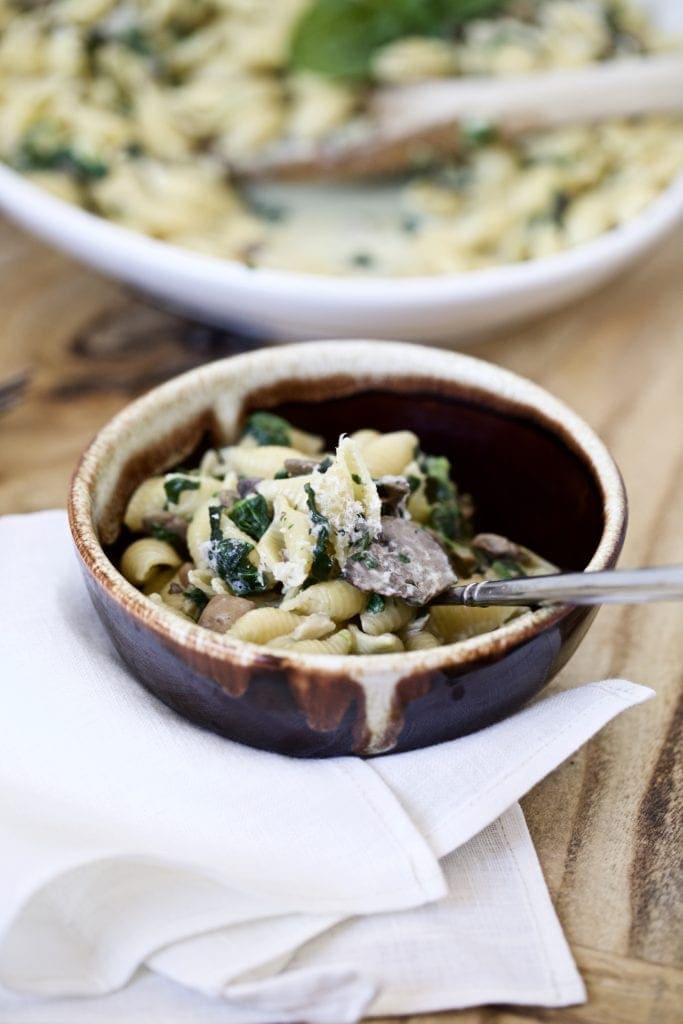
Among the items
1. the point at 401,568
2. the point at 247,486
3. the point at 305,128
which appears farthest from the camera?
the point at 305,128

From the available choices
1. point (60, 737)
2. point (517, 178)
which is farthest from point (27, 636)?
point (517, 178)

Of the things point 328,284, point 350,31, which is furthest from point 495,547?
point 350,31

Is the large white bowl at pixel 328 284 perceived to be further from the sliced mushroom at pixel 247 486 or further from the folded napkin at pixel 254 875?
the folded napkin at pixel 254 875

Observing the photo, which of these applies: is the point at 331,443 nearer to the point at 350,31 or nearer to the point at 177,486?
the point at 177,486

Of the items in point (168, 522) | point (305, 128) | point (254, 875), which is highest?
point (305, 128)

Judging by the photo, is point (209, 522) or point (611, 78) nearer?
point (209, 522)

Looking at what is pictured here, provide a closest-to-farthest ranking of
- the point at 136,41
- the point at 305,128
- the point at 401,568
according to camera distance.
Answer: the point at 401,568 < the point at 305,128 < the point at 136,41

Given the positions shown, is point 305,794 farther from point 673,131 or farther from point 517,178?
point 673,131
